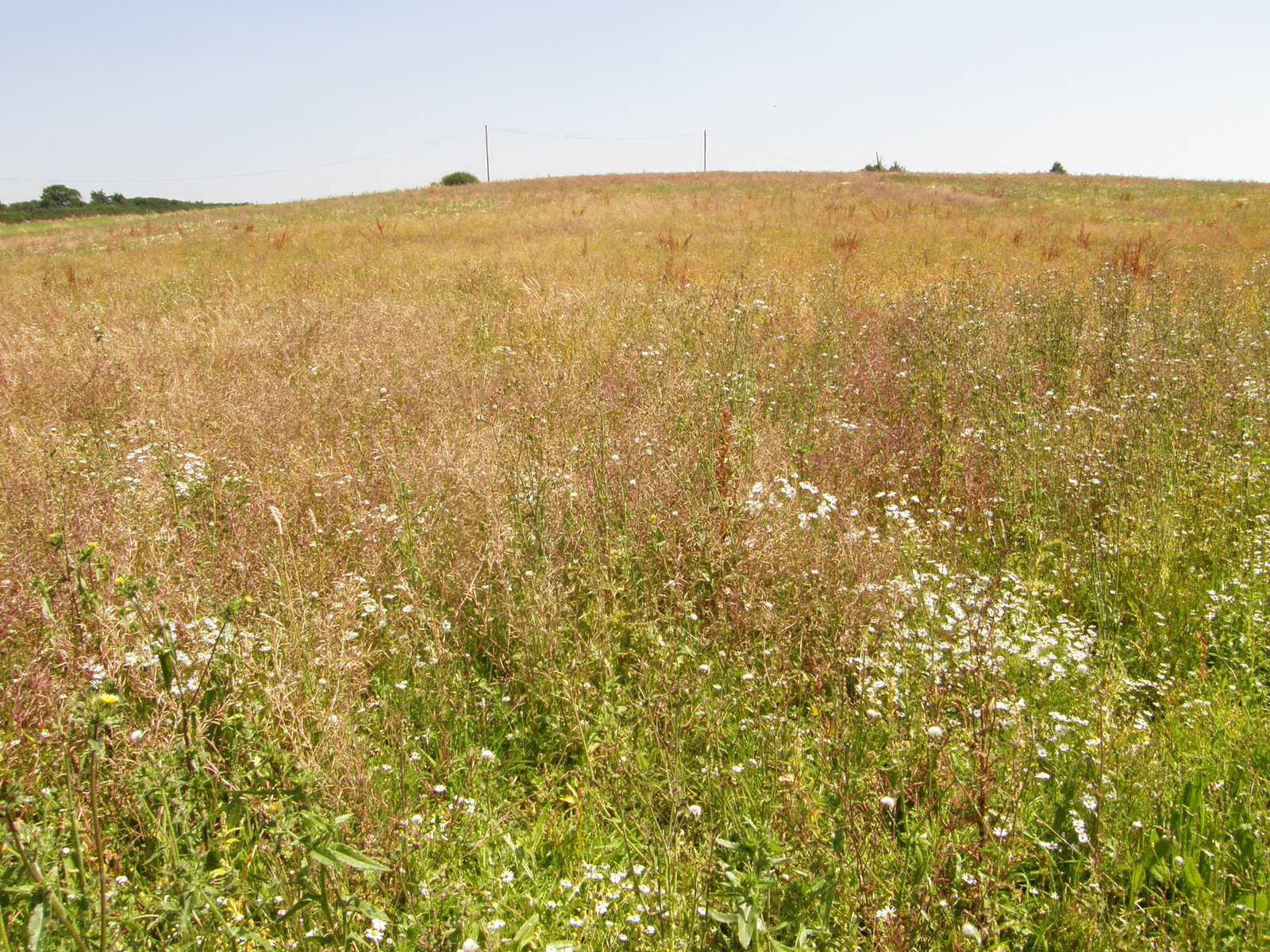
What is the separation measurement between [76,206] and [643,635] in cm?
6121

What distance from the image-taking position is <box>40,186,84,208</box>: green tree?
51938mm

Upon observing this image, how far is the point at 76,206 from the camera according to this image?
46.7 meters

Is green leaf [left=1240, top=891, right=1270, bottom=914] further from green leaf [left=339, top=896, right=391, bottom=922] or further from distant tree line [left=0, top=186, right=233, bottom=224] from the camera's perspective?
distant tree line [left=0, top=186, right=233, bottom=224]

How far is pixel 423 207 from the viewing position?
2436 centimetres

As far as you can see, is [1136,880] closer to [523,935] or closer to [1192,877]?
[1192,877]

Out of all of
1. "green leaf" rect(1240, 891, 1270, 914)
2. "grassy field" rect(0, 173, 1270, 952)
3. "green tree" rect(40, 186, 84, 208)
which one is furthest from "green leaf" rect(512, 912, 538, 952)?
"green tree" rect(40, 186, 84, 208)

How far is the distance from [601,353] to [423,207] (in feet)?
68.9

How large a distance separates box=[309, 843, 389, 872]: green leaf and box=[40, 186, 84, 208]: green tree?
67.2 metres

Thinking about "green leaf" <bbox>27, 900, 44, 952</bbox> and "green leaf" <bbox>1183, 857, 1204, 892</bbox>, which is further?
"green leaf" <bbox>1183, 857, 1204, 892</bbox>

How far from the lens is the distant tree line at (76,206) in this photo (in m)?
39.8

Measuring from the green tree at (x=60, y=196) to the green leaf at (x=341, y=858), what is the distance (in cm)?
6724

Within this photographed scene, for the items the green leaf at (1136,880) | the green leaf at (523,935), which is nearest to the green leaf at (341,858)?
the green leaf at (523,935)

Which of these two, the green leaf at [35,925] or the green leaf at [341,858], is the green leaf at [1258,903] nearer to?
the green leaf at [341,858]

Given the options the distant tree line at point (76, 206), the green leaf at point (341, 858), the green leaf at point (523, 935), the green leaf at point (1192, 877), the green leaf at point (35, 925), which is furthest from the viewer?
the distant tree line at point (76, 206)
